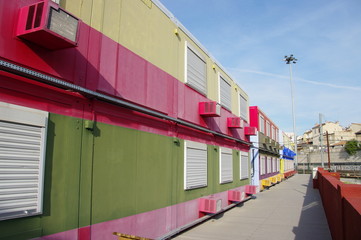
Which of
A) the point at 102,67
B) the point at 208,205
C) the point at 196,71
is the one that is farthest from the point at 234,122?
the point at 102,67

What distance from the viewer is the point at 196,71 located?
32.3 ft

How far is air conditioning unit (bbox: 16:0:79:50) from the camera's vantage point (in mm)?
3734

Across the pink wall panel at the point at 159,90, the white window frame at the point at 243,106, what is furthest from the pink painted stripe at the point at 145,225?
the white window frame at the point at 243,106

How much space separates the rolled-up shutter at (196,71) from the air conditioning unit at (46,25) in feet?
17.5

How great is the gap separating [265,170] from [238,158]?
919 cm

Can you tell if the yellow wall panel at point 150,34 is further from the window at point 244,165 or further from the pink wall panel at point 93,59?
the window at point 244,165

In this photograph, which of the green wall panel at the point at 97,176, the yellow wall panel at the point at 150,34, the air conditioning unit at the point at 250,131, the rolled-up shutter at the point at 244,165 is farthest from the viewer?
the air conditioning unit at the point at 250,131

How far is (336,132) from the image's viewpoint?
238 ft

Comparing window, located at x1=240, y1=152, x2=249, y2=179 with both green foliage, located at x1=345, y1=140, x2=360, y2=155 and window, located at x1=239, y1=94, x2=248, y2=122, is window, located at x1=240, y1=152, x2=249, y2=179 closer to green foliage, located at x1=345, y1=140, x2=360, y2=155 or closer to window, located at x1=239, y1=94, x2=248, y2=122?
window, located at x1=239, y1=94, x2=248, y2=122

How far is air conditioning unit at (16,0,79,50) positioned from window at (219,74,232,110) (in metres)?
8.95

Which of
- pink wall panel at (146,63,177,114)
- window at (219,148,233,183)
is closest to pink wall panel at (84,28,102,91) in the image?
pink wall panel at (146,63,177,114)

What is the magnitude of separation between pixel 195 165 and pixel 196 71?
311 cm

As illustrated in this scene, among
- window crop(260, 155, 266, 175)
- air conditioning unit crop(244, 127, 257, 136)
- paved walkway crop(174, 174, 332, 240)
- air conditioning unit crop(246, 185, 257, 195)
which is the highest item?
air conditioning unit crop(244, 127, 257, 136)

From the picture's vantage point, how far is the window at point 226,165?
1185cm
